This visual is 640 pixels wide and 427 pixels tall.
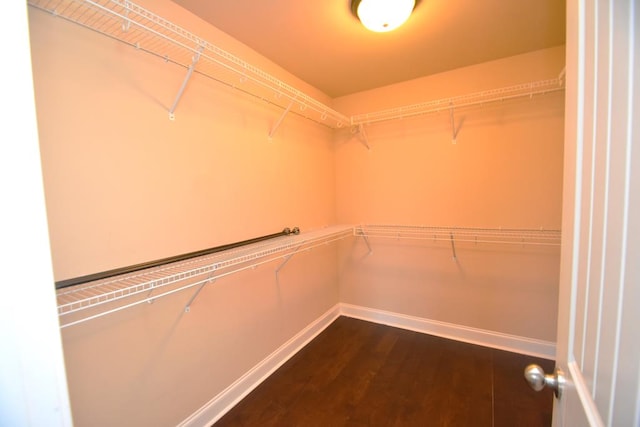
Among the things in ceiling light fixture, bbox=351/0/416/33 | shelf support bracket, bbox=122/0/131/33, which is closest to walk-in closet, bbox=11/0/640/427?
shelf support bracket, bbox=122/0/131/33

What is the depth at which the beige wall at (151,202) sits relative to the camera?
1.07m

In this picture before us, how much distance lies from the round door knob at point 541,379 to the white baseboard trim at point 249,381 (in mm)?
1693

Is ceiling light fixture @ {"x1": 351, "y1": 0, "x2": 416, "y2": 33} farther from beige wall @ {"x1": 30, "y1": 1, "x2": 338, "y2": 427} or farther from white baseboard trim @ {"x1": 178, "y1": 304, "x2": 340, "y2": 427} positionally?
white baseboard trim @ {"x1": 178, "y1": 304, "x2": 340, "y2": 427}

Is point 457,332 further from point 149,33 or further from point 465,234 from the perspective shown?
point 149,33

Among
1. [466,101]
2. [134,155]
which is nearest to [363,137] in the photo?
[466,101]

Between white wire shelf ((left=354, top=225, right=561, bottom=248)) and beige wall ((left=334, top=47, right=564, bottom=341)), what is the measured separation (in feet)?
0.18

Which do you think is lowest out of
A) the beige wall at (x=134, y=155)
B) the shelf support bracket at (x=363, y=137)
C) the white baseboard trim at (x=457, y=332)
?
the white baseboard trim at (x=457, y=332)

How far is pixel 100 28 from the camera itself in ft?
3.77

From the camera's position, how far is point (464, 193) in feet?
7.75

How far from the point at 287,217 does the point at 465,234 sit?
158 centimetres

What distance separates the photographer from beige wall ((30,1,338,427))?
1072mm

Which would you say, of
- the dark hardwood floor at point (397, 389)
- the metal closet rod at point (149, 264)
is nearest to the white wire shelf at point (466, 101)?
the metal closet rod at point (149, 264)

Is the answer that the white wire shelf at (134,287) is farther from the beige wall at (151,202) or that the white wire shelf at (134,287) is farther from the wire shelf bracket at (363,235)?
the wire shelf bracket at (363,235)

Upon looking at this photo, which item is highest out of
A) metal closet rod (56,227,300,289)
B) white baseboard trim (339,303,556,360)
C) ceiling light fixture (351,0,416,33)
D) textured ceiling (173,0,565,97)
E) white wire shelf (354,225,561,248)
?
textured ceiling (173,0,565,97)
